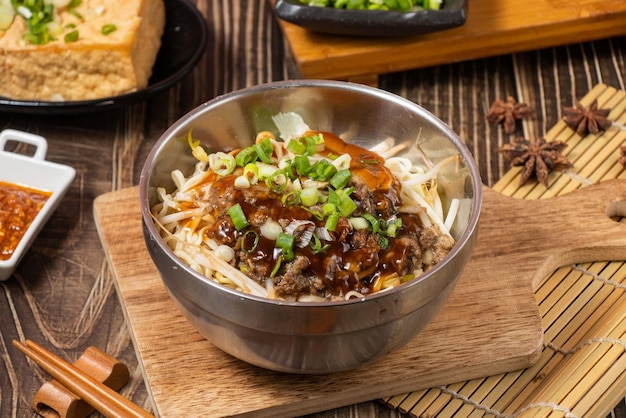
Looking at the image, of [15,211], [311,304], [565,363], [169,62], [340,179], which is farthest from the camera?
[169,62]

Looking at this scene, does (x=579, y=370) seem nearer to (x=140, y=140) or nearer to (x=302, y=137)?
(x=302, y=137)

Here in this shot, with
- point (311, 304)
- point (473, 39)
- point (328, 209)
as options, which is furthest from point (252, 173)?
point (473, 39)

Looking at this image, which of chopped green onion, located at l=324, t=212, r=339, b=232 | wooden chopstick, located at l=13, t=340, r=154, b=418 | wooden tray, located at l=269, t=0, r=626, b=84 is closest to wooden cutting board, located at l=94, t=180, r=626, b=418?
wooden chopstick, located at l=13, t=340, r=154, b=418

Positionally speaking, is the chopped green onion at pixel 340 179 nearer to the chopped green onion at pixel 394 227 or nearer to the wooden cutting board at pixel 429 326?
the chopped green onion at pixel 394 227

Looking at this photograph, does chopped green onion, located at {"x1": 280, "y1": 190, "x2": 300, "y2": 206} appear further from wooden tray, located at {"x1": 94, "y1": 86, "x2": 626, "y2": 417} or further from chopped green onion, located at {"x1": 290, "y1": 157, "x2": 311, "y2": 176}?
wooden tray, located at {"x1": 94, "y1": 86, "x2": 626, "y2": 417}

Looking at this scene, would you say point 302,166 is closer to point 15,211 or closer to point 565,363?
point 565,363

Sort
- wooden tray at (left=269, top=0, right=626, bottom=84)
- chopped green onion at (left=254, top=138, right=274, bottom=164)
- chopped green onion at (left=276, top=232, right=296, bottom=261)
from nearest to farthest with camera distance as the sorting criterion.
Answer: chopped green onion at (left=276, top=232, right=296, bottom=261)
chopped green onion at (left=254, top=138, right=274, bottom=164)
wooden tray at (left=269, top=0, right=626, bottom=84)
